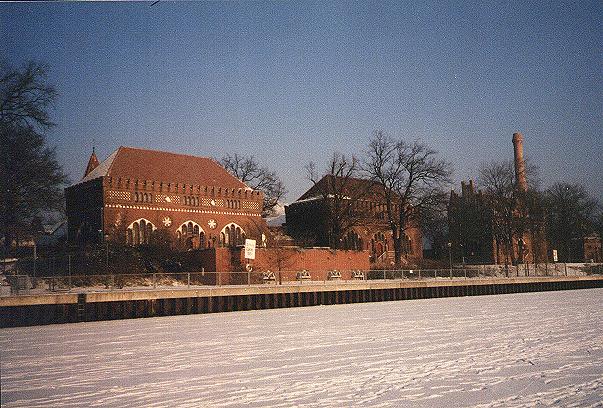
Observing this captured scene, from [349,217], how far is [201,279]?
2626cm

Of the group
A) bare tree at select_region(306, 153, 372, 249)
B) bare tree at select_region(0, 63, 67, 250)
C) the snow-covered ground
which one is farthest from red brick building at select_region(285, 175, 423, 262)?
the snow-covered ground

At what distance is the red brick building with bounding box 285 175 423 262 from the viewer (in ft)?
179

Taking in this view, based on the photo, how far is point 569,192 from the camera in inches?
2442

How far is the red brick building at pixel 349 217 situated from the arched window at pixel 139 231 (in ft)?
44.2

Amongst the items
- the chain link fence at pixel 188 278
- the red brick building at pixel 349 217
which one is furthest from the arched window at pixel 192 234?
the chain link fence at pixel 188 278

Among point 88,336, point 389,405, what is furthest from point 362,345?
point 88,336

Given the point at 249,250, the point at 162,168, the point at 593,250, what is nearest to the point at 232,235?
the point at 162,168

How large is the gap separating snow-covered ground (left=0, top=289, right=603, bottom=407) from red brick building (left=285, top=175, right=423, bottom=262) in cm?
3602

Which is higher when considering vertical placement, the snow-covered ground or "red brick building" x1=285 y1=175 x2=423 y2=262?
"red brick building" x1=285 y1=175 x2=423 y2=262

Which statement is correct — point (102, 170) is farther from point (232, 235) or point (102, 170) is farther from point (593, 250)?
point (593, 250)

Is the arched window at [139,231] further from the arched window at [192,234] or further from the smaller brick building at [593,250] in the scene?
the smaller brick building at [593,250]

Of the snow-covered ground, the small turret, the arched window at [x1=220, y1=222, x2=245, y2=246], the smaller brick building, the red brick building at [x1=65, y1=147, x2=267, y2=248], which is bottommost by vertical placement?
the snow-covered ground

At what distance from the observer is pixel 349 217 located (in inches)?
2105

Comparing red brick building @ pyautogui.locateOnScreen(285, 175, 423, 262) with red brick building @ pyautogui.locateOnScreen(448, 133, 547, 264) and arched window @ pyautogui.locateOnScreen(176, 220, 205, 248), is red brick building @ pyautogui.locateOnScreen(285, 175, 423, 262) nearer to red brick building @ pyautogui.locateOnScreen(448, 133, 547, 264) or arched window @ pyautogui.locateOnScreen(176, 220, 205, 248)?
red brick building @ pyautogui.locateOnScreen(448, 133, 547, 264)
